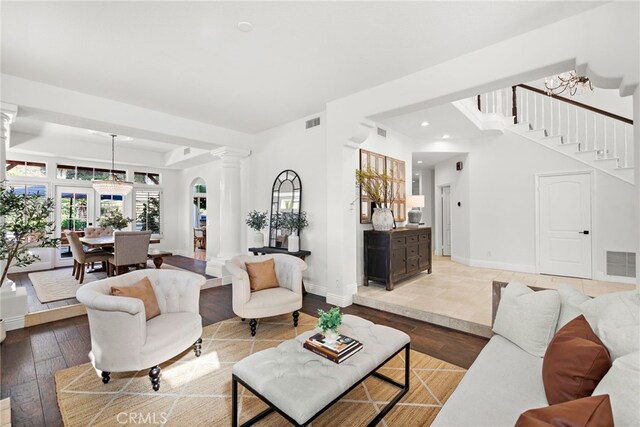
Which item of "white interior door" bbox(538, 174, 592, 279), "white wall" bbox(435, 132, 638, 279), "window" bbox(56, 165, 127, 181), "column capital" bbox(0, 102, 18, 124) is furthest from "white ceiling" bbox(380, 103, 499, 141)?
"window" bbox(56, 165, 127, 181)

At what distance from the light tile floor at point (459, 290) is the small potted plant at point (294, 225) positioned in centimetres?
126

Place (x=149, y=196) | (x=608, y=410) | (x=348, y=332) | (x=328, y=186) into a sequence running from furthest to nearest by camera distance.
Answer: (x=149, y=196) → (x=328, y=186) → (x=348, y=332) → (x=608, y=410)

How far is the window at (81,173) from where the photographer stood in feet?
23.2

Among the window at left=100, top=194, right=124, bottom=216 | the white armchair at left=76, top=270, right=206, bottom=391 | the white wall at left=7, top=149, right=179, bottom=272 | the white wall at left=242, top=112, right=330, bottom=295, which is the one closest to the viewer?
the white armchair at left=76, top=270, right=206, bottom=391

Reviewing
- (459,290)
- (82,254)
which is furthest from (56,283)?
(459,290)

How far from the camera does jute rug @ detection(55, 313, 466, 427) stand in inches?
74.3

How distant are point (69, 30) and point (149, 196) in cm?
675

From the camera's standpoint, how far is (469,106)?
16.6ft

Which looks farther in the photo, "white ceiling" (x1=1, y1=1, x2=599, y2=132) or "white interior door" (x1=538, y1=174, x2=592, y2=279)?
"white interior door" (x1=538, y1=174, x2=592, y2=279)

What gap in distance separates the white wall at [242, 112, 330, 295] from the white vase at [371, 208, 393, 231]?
846 millimetres

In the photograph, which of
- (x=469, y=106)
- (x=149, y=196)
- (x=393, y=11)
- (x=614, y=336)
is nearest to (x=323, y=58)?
(x=393, y=11)

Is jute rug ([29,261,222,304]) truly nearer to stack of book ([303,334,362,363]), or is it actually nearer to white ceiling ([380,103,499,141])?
stack of book ([303,334,362,363])

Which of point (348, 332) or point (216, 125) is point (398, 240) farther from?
point (216, 125)

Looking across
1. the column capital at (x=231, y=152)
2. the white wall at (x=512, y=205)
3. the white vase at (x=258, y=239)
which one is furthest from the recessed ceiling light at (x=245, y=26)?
the white wall at (x=512, y=205)
